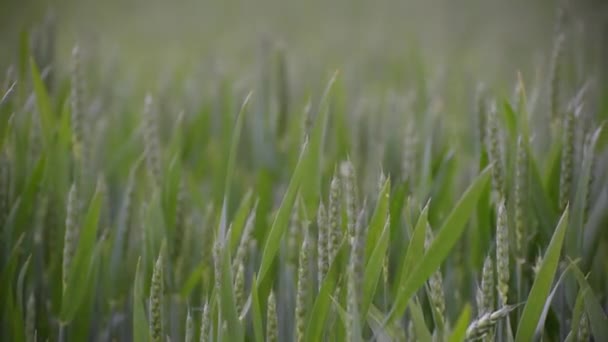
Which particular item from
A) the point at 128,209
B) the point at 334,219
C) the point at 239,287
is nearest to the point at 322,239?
the point at 334,219

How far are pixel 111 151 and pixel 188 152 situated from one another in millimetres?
177

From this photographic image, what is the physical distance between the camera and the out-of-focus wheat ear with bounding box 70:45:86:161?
1.00 m

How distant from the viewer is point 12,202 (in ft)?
3.27

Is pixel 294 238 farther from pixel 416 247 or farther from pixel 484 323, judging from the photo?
pixel 484 323

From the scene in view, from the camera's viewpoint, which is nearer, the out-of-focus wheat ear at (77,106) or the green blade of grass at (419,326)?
the green blade of grass at (419,326)

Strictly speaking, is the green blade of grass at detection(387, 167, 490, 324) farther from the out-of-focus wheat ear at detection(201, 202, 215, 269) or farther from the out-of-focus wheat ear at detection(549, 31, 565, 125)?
the out-of-focus wheat ear at detection(549, 31, 565, 125)

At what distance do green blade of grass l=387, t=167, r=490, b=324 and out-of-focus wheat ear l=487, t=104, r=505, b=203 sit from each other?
0.56 feet

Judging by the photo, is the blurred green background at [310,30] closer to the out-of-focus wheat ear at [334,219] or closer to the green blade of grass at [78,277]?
the green blade of grass at [78,277]

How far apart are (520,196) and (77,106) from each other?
2.19 ft

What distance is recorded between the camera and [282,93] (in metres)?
1.38

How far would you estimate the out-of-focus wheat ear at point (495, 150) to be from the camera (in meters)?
0.83

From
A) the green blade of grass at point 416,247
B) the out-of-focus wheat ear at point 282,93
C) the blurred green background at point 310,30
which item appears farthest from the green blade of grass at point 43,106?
the blurred green background at point 310,30

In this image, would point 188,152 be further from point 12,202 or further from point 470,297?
point 470,297

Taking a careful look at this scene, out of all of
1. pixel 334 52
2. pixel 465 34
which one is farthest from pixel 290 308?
pixel 465 34
